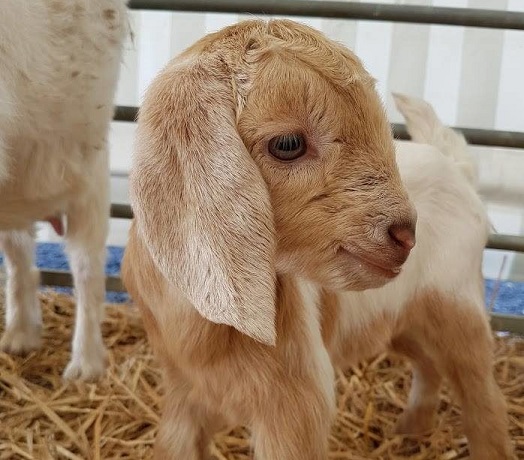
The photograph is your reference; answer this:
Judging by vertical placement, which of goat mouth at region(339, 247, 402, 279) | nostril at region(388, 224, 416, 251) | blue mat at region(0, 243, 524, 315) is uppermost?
nostril at region(388, 224, 416, 251)

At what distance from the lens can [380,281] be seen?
3.47 ft

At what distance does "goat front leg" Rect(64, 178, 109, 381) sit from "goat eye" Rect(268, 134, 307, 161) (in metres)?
1.06

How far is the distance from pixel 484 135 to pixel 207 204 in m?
1.58

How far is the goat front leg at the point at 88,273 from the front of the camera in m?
2.04

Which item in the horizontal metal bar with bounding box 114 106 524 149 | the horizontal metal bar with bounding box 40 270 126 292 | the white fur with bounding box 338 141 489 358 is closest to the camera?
the white fur with bounding box 338 141 489 358

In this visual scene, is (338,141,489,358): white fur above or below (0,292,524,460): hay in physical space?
above

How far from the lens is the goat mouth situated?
3.37ft

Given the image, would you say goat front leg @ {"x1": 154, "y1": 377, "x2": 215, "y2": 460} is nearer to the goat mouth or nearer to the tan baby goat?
the tan baby goat

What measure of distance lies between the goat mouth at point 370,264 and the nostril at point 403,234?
0.13 ft

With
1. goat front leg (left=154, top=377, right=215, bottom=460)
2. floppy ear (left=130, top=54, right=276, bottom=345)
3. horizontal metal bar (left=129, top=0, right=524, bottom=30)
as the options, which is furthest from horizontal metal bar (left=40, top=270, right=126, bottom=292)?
floppy ear (left=130, top=54, right=276, bottom=345)

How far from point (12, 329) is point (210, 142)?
5.14ft

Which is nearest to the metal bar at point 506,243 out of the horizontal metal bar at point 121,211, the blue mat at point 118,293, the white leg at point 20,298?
the blue mat at point 118,293

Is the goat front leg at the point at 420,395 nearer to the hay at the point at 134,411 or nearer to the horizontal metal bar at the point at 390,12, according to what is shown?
the hay at the point at 134,411

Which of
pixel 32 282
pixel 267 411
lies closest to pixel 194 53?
pixel 267 411
